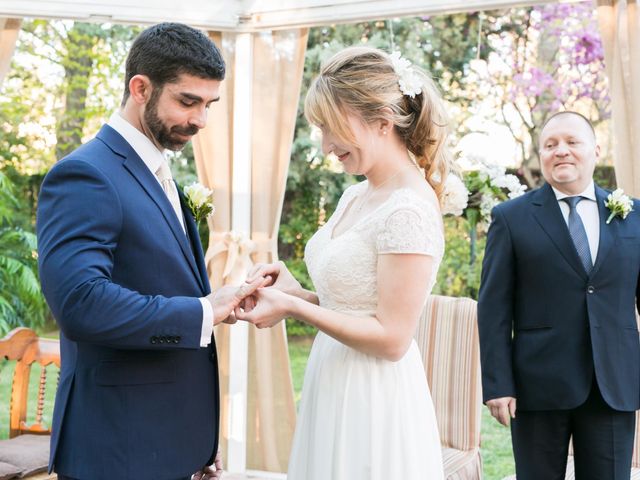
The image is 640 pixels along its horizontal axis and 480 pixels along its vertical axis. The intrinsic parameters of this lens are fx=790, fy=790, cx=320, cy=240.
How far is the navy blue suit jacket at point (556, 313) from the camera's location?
2.82 metres

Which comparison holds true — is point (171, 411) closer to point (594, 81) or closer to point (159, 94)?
point (159, 94)

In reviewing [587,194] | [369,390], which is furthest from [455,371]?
[369,390]

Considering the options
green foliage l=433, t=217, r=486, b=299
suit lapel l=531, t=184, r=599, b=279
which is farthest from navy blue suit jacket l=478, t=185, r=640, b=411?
green foliage l=433, t=217, r=486, b=299

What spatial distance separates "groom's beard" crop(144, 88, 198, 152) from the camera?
193 cm

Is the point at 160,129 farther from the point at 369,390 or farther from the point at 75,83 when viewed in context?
the point at 75,83

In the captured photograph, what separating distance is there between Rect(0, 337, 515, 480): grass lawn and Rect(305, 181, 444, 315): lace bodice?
351 centimetres

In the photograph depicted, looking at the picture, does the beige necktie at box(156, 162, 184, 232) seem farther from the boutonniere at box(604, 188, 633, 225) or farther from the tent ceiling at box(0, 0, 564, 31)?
the tent ceiling at box(0, 0, 564, 31)

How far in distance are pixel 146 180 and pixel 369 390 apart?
2.68 ft

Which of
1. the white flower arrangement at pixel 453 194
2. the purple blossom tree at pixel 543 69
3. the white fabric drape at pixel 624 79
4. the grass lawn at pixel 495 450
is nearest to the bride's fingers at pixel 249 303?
the white flower arrangement at pixel 453 194

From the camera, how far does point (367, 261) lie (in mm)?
2121

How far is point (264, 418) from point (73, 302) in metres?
3.08

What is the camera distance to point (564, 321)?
2.85 metres

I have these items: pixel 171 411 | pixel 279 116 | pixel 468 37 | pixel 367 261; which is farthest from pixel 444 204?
pixel 468 37

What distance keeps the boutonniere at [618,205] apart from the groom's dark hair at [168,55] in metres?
1.70
